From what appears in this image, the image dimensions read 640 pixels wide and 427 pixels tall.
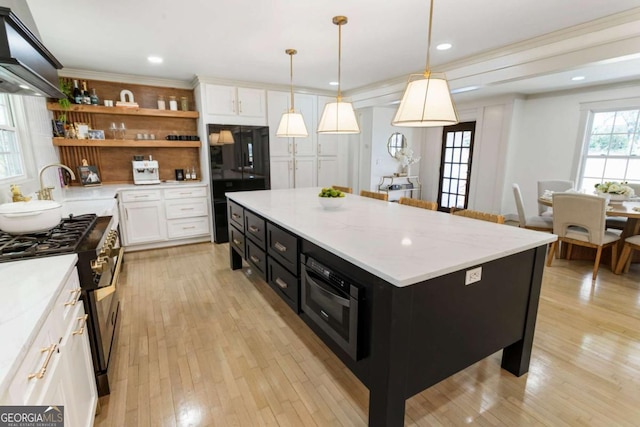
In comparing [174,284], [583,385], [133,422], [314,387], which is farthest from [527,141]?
[133,422]

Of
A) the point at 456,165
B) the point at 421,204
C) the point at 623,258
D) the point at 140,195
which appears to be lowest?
the point at 623,258

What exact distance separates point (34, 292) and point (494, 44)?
399cm

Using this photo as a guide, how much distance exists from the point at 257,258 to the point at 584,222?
3.43 meters

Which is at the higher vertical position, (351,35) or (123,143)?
(351,35)

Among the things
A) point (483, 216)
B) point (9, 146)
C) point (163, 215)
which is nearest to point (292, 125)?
point (483, 216)

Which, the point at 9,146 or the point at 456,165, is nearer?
the point at 9,146

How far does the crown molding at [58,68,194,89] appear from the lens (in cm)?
392

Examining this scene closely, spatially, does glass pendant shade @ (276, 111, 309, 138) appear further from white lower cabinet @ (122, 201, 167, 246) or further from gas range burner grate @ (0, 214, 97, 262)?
white lower cabinet @ (122, 201, 167, 246)

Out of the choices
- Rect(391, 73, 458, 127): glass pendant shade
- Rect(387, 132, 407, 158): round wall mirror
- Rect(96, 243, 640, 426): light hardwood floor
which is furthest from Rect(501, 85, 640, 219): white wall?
Rect(391, 73, 458, 127): glass pendant shade

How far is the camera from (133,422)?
1580mm

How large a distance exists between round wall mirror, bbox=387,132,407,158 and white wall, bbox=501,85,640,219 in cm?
188

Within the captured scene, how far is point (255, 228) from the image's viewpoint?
265 cm

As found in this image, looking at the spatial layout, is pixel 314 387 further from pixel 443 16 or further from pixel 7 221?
pixel 443 16

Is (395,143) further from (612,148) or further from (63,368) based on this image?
(63,368)
